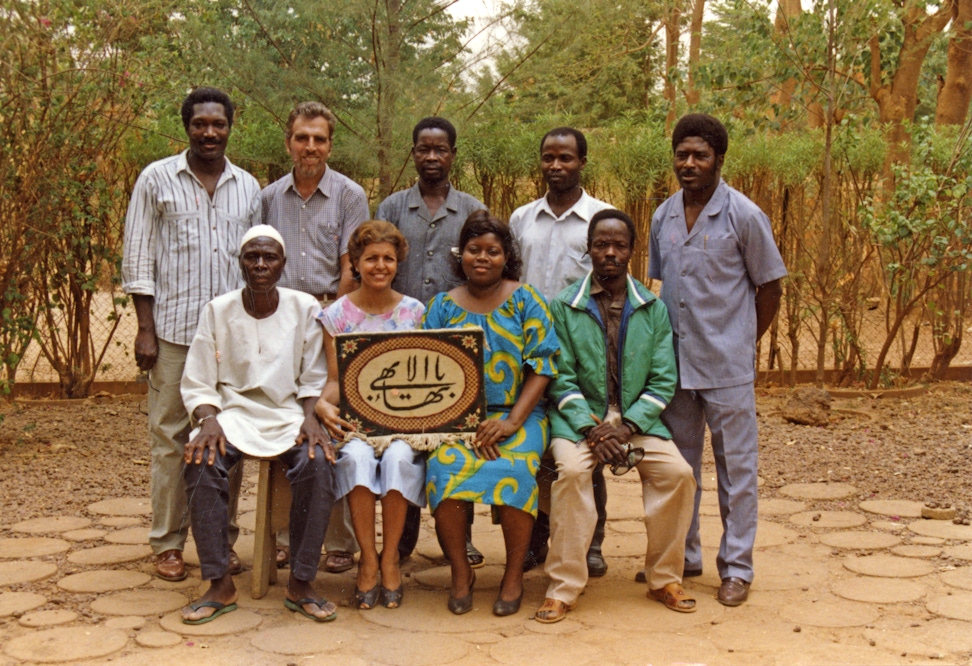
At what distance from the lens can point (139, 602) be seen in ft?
13.8

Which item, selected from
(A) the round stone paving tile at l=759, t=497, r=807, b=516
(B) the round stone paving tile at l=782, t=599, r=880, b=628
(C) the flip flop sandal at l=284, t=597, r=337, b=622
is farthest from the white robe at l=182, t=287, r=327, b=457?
(A) the round stone paving tile at l=759, t=497, r=807, b=516

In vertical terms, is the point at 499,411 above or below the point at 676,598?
above

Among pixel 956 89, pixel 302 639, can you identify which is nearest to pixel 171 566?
pixel 302 639

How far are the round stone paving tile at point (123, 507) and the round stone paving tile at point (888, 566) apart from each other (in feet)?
11.5

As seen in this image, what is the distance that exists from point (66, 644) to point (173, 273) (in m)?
1.61

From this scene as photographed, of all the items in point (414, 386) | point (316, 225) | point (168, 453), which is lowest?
point (168, 453)

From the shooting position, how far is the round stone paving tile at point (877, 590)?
4.22 m

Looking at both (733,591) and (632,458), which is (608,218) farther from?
(733,591)

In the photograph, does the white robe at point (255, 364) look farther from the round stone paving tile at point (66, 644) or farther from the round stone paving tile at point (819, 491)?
the round stone paving tile at point (819, 491)

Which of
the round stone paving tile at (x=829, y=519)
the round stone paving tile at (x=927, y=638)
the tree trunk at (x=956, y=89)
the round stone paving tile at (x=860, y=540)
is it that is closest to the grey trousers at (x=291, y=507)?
the round stone paving tile at (x=927, y=638)

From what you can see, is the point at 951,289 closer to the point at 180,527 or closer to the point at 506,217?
the point at 506,217

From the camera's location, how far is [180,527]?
4617mm

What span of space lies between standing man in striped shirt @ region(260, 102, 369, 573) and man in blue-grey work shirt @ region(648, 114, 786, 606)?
1494mm

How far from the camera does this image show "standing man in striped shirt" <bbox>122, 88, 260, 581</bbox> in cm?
457
